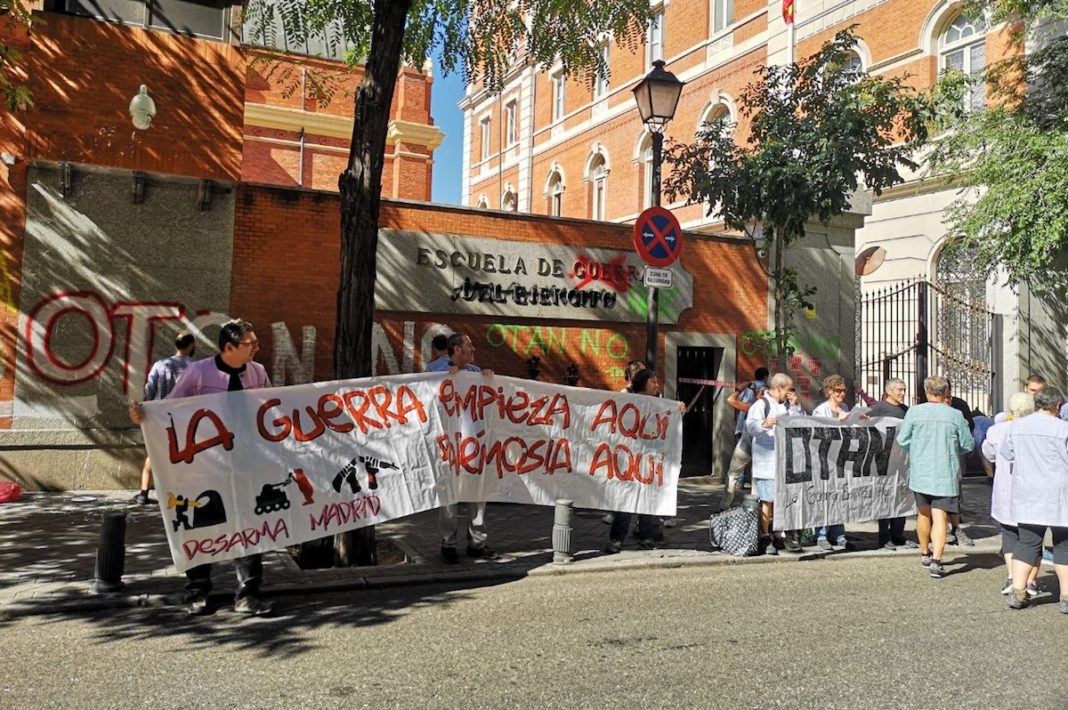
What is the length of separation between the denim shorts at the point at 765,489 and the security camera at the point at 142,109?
863 cm

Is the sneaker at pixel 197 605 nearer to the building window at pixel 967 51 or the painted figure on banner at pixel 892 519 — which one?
the painted figure on banner at pixel 892 519

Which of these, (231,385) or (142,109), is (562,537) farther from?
(142,109)

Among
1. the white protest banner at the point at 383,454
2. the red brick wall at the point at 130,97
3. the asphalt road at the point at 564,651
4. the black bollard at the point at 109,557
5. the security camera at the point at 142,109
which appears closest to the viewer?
the asphalt road at the point at 564,651

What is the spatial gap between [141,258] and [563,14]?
6.26m

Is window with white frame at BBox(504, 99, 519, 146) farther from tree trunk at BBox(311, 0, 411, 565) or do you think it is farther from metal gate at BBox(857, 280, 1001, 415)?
tree trunk at BBox(311, 0, 411, 565)

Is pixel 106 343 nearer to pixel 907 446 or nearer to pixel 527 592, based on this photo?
pixel 527 592

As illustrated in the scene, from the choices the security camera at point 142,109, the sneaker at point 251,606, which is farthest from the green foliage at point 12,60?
the sneaker at point 251,606

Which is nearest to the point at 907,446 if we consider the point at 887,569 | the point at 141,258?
the point at 887,569

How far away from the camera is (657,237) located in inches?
360

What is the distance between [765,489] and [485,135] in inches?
1422

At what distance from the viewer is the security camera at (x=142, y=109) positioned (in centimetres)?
1029

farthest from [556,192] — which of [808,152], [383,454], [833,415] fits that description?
[383,454]

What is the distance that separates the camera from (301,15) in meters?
9.69

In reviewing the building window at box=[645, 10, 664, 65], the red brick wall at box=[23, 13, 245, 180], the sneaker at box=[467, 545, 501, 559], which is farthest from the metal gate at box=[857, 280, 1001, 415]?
the building window at box=[645, 10, 664, 65]
